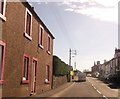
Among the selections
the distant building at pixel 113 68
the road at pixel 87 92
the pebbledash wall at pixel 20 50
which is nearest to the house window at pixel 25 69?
the pebbledash wall at pixel 20 50

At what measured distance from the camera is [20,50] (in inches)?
709

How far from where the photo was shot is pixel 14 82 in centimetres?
1670

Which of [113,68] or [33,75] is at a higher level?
[113,68]

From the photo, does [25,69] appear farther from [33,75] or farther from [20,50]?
[33,75]

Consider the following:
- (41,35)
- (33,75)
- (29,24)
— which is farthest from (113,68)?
(29,24)

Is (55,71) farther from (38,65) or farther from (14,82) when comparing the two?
(14,82)

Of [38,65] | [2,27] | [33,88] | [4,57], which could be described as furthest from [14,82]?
[38,65]

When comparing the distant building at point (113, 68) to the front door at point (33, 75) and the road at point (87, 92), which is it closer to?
the road at point (87, 92)

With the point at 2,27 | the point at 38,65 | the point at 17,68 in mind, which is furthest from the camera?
the point at 38,65

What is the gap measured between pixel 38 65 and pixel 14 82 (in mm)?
7931

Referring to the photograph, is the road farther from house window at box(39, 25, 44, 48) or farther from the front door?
house window at box(39, 25, 44, 48)

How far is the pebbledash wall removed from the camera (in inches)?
582

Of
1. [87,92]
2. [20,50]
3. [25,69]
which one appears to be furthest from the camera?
[87,92]

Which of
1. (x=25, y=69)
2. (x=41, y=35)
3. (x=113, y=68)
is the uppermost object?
(x=41, y=35)
